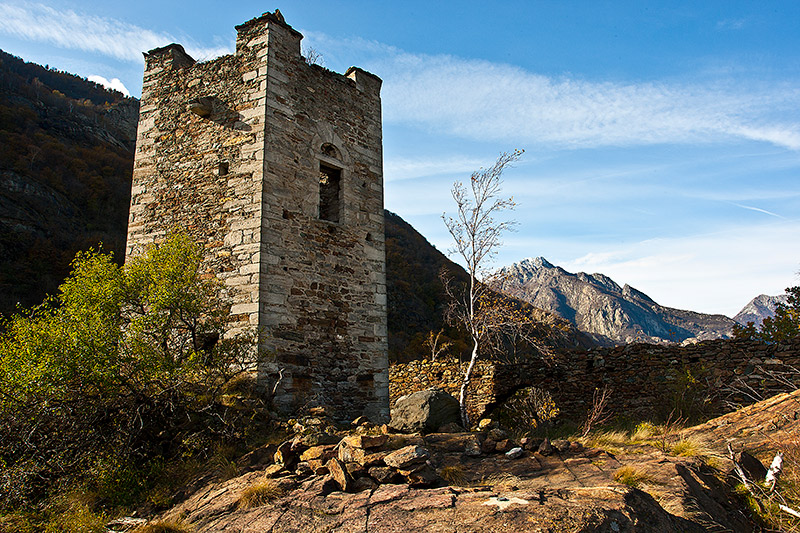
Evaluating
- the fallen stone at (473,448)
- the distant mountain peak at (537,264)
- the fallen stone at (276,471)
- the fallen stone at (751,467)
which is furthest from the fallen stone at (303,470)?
the distant mountain peak at (537,264)

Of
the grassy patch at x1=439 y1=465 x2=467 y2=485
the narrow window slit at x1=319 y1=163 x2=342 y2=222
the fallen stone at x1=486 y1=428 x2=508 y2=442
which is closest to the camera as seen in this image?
the grassy patch at x1=439 y1=465 x2=467 y2=485

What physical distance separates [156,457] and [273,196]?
167 inches

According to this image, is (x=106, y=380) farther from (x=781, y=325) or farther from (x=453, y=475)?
(x=781, y=325)

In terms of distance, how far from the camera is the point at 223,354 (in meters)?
7.14

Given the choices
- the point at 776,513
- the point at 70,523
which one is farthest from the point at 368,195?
the point at 776,513

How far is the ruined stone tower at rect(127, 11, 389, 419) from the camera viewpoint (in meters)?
8.00

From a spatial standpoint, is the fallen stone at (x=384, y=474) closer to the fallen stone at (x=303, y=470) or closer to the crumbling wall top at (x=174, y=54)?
the fallen stone at (x=303, y=470)

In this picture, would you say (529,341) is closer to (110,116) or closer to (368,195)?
(368,195)

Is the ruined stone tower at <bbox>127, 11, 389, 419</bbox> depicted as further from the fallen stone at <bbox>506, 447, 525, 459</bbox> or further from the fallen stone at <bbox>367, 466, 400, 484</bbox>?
the fallen stone at <bbox>506, 447, 525, 459</bbox>

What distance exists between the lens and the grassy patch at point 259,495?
4684 mm

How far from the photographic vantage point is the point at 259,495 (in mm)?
4754

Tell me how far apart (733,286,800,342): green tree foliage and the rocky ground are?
7.42 m

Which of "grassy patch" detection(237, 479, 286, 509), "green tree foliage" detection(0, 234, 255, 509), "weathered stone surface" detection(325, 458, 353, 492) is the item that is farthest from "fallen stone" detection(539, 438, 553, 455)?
"green tree foliage" detection(0, 234, 255, 509)

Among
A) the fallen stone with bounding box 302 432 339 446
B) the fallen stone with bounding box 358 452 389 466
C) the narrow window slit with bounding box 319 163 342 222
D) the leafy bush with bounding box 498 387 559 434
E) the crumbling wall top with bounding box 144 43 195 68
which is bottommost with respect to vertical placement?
the leafy bush with bounding box 498 387 559 434
